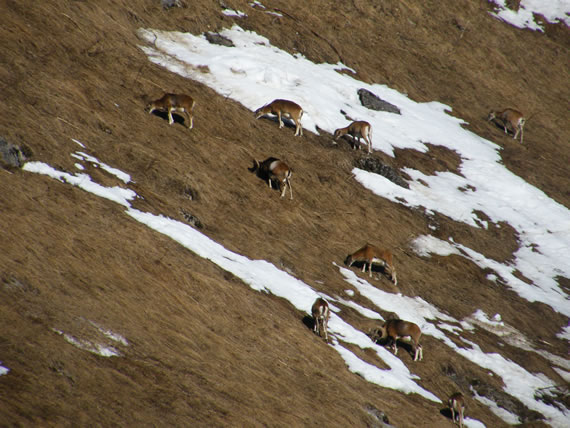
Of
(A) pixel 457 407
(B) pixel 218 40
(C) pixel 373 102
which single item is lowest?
(A) pixel 457 407

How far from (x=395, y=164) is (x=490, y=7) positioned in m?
26.9

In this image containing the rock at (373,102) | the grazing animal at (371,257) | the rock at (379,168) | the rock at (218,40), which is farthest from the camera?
the rock at (373,102)

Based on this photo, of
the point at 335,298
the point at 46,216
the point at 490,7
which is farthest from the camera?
the point at 490,7

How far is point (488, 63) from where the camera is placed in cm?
4222

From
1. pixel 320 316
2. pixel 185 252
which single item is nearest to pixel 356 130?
pixel 320 316

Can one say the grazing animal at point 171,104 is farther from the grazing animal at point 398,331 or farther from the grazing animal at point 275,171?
the grazing animal at point 398,331

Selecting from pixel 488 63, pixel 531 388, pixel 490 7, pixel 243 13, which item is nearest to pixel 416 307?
pixel 531 388

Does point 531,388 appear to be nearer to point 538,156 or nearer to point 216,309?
point 216,309

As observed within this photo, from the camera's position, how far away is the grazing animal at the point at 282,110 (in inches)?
942

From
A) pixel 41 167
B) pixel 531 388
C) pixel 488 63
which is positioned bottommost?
pixel 531 388

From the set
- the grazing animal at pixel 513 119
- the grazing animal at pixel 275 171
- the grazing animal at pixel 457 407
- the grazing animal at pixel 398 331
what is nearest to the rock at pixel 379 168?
the grazing animal at pixel 275 171

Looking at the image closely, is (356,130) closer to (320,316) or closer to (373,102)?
(373,102)

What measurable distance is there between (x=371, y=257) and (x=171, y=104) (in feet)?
26.9

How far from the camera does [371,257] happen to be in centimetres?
1905
